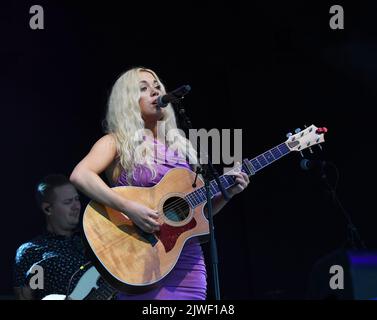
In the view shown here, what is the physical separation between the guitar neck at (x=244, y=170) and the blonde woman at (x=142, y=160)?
2.8 inches

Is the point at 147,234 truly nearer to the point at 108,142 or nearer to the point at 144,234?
the point at 144,234

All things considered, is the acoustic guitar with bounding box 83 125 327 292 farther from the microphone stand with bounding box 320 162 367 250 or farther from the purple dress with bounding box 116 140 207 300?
the microphone stand with bounding box 320 162 367 250

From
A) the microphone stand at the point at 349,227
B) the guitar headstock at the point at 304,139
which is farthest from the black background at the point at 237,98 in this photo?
the guitar headstock at the point at 304,139

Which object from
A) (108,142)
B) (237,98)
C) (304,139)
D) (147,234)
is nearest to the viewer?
(147,234)

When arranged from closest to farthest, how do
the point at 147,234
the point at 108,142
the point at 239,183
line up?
the point at 147,234
the point at 108,142
the point at 239,183

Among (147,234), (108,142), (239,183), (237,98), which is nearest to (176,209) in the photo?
(147,234)

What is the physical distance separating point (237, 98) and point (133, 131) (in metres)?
2.32

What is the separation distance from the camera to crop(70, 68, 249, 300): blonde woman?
315cm

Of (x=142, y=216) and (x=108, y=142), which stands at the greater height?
(x=108, y=142)

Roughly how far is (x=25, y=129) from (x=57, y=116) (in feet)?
0.89

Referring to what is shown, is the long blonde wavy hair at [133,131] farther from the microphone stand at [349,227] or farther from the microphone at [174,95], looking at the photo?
the microphone stand at [349,227]

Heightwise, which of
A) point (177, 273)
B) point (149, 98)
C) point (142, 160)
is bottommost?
point (177, 273)

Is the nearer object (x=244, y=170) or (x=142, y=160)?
(x=142, y=160)

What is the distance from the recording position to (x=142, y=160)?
329 centimetres
